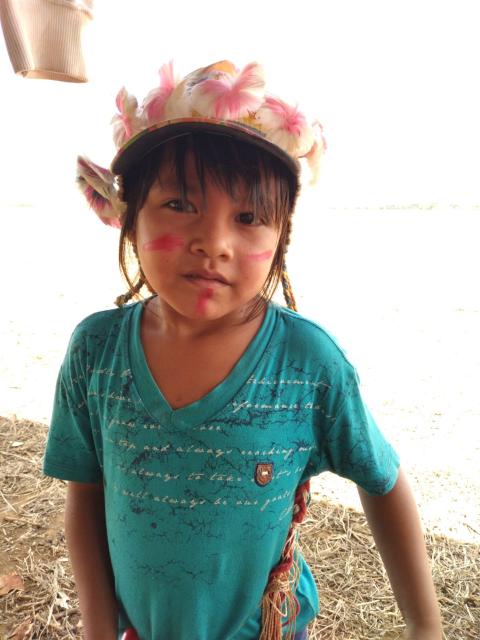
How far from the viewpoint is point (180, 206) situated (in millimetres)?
915

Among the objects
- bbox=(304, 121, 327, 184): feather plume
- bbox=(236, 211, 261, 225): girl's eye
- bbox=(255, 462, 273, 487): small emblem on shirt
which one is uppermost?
bbox=(304, 121, 327, 184): feather plume

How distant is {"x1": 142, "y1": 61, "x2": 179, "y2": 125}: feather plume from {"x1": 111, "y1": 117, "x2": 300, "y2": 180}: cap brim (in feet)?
0.08

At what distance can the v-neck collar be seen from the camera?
3.10 ft

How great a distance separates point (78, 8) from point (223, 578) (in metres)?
1.71

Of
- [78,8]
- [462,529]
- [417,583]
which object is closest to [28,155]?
[78,8]

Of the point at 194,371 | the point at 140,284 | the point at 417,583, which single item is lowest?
the point at 417,583

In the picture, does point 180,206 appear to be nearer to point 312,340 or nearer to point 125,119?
point 125,119

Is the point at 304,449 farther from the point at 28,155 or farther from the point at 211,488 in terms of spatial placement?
the point at 28,155

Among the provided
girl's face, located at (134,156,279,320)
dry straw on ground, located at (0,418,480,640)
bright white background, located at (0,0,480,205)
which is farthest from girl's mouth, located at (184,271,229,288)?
dry straw on ground, located at (0,418,480,640)

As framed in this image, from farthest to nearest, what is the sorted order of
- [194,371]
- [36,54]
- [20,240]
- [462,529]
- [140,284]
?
[20,240] → [462,529] → [36,54] → [140,284] → [194,371]

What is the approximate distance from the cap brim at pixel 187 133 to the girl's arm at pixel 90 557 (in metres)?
0.70

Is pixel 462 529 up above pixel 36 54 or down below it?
below

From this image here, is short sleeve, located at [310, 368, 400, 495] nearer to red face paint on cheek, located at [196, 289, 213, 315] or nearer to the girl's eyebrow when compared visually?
red face paint on cheek, located at [196, 289, 213, 315]

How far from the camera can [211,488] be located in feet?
3.11
